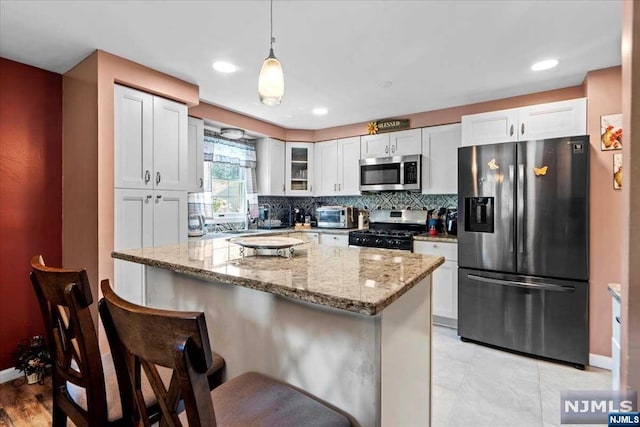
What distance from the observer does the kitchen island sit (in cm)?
102

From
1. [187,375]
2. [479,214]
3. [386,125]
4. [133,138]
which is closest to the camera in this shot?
[187,375]

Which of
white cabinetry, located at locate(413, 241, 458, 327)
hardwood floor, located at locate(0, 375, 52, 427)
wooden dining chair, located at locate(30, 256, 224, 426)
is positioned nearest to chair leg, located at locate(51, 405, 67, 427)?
wooden dining chair, located at locate(30, 256, 224, 426)

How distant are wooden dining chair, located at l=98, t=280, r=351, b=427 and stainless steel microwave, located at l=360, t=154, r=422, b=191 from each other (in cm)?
324

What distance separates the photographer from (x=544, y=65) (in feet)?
8.39

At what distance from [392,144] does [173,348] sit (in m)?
3.85

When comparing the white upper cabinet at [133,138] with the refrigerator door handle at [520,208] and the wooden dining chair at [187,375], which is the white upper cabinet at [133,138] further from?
the refrigerator door handle at [520,208]

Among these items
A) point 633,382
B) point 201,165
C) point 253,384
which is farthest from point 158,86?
point 633,382

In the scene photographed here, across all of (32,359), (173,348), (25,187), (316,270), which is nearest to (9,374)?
(32,359)

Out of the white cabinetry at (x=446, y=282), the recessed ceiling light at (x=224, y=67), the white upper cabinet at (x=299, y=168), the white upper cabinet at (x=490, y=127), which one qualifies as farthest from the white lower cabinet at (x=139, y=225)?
the white upper cabinet at (x=490, y=127)

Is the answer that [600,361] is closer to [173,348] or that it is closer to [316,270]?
[316,270]

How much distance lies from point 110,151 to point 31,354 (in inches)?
65.1

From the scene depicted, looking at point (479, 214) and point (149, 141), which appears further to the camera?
point (479, 214)

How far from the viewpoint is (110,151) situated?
2.35m

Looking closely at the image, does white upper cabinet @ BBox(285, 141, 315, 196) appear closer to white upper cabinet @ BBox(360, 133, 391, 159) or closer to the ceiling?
white upper cabinet @ BBox(360, 133, 391, 159)
